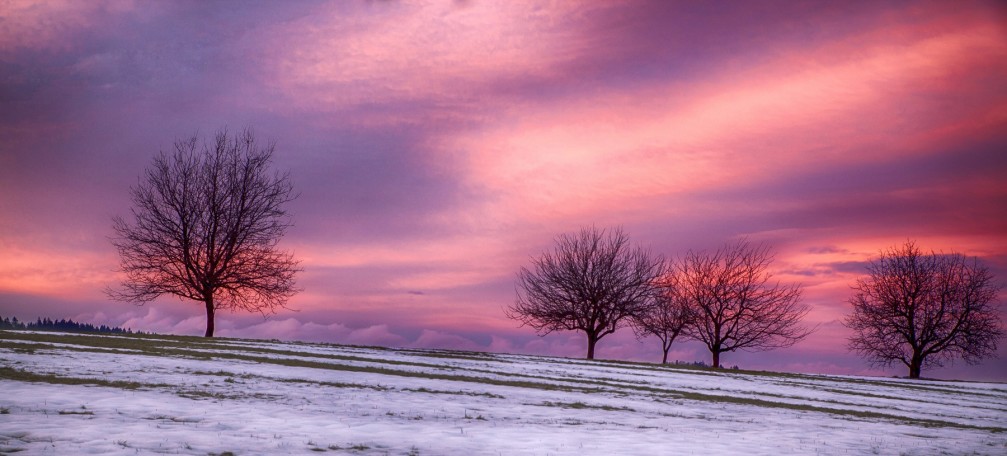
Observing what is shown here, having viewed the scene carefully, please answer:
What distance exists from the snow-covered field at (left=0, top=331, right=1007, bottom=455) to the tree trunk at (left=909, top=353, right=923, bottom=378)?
2668 centimetres

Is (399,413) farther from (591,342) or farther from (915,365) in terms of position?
(915,365)

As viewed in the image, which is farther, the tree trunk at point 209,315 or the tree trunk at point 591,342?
the tree trunk at point 591,342

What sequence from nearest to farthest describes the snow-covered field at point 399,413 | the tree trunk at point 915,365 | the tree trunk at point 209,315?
the snow-covered field at point 399,413 < the tree trunk at point 209,315 < the tree trunk at point 915,365

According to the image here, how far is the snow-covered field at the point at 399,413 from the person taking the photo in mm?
10812

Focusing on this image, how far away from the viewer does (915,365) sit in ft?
171

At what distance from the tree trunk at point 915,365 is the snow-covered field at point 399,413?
26684 mm

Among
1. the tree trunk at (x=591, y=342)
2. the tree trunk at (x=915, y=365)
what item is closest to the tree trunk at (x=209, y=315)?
the tree trunk at (x=591, y=342)

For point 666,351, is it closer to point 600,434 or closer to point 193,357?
point 193,357

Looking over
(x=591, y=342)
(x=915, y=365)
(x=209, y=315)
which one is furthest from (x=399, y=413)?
(x=915, y=365)

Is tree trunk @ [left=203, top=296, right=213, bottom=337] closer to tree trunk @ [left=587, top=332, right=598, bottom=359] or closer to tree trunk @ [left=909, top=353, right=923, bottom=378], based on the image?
tree trunk @ [left=587, top=332, right=598, bottom=359]

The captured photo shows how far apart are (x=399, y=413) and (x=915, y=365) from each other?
51435mm

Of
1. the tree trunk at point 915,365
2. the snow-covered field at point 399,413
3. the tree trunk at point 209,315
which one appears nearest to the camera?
the snow-covered field at point 399,413

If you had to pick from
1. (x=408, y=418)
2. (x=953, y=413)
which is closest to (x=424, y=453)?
(x=408, y=418)

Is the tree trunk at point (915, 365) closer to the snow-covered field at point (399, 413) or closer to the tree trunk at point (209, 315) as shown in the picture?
the snow-covered field at point (399, 413)
